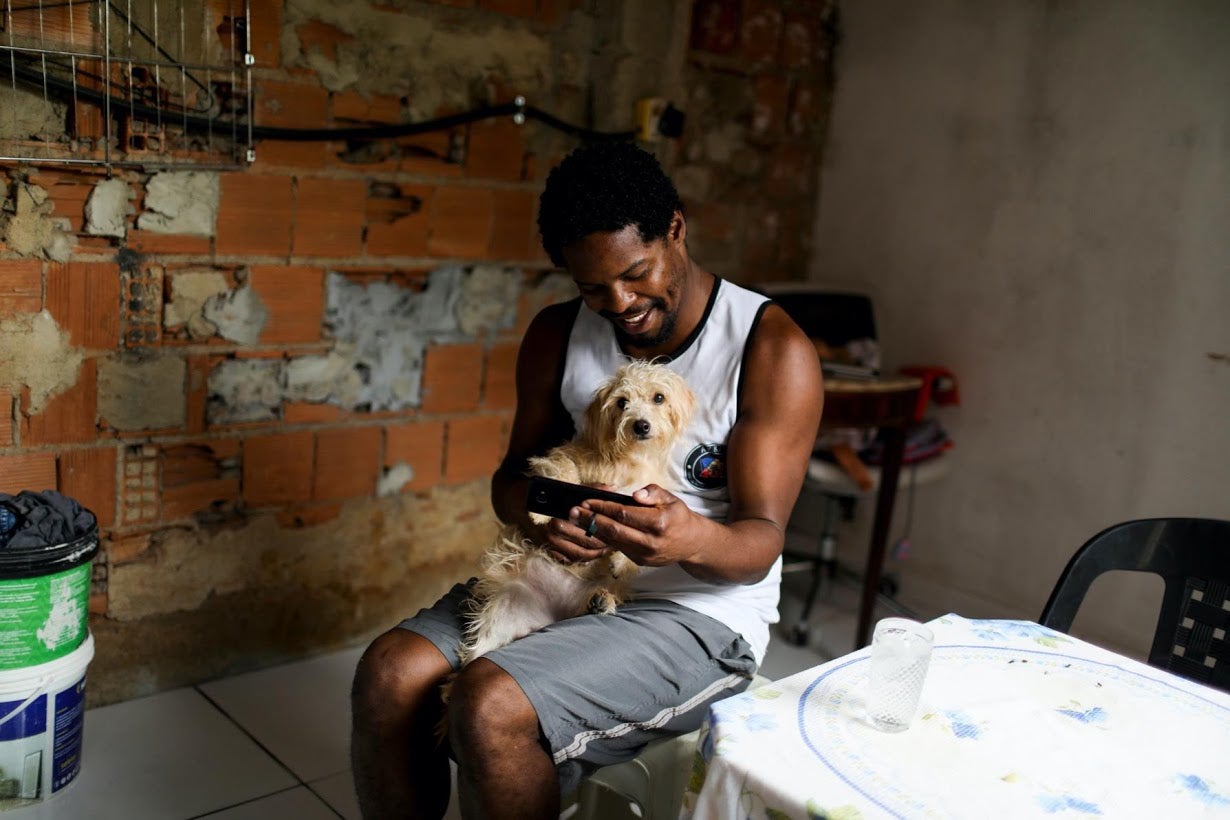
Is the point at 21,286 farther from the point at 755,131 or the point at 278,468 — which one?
the point at 755,131

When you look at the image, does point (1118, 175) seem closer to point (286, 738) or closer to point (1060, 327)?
point (1060, 327)

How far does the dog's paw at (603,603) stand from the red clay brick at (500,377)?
1.36 m

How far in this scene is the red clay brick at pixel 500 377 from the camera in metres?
3.02

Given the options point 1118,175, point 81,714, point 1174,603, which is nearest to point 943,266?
point 1118,175

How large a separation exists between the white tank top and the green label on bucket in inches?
42.6

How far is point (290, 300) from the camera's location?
2621mm

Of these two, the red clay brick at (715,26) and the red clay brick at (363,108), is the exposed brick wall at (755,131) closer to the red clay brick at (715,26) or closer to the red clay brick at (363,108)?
the red clay brick at (715,26)

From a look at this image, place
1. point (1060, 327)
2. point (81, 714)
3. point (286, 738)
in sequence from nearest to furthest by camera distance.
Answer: point (81, 714) → point (286, 738) → point (1060, 327)

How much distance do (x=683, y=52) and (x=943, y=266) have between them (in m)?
1.12

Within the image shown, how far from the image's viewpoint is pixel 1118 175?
9.95 ft

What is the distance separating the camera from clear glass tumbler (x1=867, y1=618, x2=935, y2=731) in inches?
47.8

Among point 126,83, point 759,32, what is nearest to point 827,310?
point 759,32

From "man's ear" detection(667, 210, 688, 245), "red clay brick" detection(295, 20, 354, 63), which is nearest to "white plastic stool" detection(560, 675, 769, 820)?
"man's ear" detection(667, 210, 688, 245)

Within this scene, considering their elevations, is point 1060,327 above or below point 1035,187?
below
